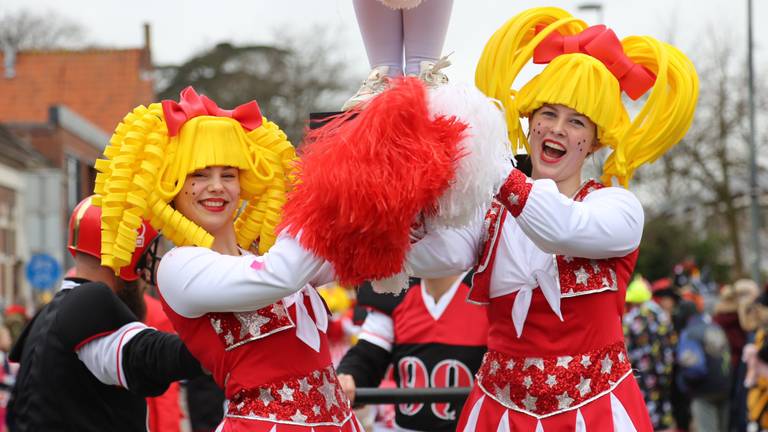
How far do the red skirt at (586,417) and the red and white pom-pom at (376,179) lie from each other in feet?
2.11

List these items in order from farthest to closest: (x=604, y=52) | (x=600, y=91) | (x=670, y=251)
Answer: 1. (x=670, y=251)
2. (x=604, y=52)
3. (x=600, y=91)

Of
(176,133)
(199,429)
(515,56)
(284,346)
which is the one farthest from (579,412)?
(199,429)

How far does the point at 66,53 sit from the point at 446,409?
106ft

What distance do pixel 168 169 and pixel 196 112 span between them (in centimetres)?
19

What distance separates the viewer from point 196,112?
10.5 ft

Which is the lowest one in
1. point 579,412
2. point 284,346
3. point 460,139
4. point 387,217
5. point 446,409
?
point 446,409

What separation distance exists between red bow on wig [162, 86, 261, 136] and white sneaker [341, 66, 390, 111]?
36cm

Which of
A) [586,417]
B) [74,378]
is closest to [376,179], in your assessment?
[586,417]

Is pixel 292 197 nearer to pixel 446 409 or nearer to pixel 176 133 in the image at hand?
pixel 176 133

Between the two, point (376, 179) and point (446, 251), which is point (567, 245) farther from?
point (376, 179)

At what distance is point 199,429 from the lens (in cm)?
695

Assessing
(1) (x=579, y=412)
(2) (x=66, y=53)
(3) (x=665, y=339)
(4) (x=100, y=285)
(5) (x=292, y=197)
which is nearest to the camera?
(5) (x=292, y=197)

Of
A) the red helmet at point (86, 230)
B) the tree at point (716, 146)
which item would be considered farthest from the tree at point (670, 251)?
the red helmet at point (86, 230)

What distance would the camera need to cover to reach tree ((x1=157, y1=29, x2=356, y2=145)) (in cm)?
3090
